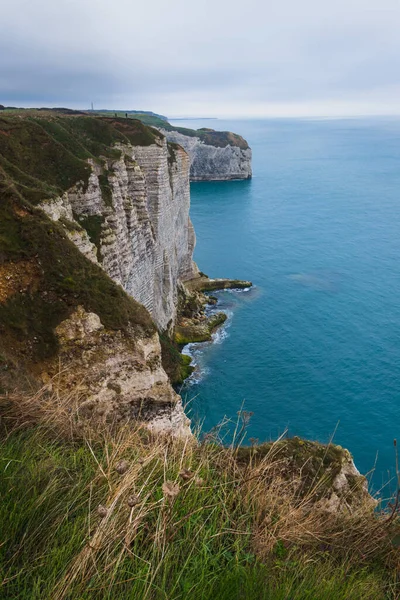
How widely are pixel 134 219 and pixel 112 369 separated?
79.8 feet

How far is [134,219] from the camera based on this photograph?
3984cm

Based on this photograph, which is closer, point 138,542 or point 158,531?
point 158,531

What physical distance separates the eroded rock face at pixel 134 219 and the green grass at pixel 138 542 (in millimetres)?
20351

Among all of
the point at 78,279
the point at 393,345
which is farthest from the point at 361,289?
the point at 78,279

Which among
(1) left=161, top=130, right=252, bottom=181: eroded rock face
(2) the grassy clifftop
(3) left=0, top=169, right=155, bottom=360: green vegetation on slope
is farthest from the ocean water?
(1) left=161, top=130, right=252, bottom=181: eroded rock face

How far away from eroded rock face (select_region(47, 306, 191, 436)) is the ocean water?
2.24m

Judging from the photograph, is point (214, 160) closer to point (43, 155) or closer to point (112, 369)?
point (43, 155)

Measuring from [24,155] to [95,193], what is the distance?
5.73 metres

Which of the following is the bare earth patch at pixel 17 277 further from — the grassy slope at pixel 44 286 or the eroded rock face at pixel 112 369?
the eroded rock face at pixel 112 369

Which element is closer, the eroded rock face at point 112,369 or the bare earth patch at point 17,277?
the bare earth patch at point 17,277

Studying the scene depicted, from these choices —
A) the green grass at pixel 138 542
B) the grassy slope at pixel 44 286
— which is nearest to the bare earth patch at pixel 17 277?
the grassy slope at pixel 44 286

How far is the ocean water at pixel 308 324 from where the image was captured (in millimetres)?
40188

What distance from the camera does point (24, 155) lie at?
31906 millimetres

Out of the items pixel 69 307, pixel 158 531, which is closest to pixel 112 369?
pixel 69 307
